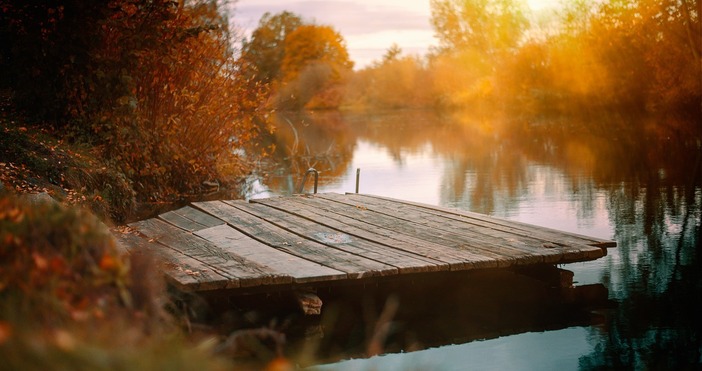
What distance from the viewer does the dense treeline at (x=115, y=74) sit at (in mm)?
11156

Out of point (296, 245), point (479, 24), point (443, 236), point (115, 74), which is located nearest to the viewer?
point (296, 245)

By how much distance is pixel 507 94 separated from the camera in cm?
4744

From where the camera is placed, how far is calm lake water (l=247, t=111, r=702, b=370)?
234 inches

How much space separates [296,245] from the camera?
7594 millimetres

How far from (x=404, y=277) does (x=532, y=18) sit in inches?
1488

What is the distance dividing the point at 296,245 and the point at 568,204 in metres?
6.56

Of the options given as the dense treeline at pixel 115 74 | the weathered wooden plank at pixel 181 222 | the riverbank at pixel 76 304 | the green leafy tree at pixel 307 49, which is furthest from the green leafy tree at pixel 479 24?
the riverbank at pixel 76 304

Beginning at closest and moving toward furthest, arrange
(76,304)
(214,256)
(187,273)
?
(76,304) → (187,273) → (214,256)

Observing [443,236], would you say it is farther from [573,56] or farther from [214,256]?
[573,56]

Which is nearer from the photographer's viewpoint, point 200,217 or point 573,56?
point 200,217

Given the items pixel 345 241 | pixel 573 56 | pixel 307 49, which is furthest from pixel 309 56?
pixel 345 241

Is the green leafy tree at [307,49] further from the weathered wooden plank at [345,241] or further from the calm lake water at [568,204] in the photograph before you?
the weathered wooden plank at [345,241]

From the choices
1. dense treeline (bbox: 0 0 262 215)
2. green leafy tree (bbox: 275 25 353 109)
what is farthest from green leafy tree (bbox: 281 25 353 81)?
dense treeline (bbox: 0 0 262 215)

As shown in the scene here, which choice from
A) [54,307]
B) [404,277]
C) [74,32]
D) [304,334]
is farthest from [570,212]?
[54,307]
